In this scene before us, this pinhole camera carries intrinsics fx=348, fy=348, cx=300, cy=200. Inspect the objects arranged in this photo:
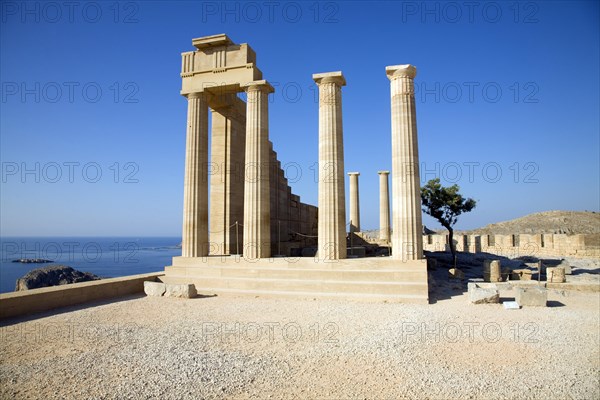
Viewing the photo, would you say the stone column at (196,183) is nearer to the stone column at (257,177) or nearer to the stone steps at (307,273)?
the stone steps at (307,273)

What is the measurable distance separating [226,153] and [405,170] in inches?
388

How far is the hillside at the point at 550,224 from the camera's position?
44.6m

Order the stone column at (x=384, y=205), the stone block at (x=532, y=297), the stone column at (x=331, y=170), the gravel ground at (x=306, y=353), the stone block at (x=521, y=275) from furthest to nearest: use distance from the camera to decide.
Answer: the stone column at (x=384, y=205) → the stone block at (x=521, y=275) → the stone column at (x=331, y=170) → the stone block at (x=532, y=297) → the gravel ground at (x=306, y=353)

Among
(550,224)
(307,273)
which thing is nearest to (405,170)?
(307,273)

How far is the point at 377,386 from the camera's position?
5.56 meters

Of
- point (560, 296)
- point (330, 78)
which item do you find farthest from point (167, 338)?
point (560, 296)

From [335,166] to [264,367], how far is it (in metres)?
9.89

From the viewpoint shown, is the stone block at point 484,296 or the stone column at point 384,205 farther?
the stone column at point 384,205

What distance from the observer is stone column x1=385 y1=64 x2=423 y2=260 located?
13.6 metres

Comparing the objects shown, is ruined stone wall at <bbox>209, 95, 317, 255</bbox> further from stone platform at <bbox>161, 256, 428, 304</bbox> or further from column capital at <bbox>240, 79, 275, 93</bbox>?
column capital at <bbox>240, 79, 275, 93</bbox>

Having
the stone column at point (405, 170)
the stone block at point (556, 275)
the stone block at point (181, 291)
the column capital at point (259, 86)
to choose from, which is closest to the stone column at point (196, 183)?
the column capital at point (259, 86)

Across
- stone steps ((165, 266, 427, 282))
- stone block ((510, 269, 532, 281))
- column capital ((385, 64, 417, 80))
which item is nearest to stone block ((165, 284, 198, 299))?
stone steps ((165, 266, 427, 282))

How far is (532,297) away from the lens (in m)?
11.2

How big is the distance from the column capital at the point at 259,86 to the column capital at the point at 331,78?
2323 millimetres
